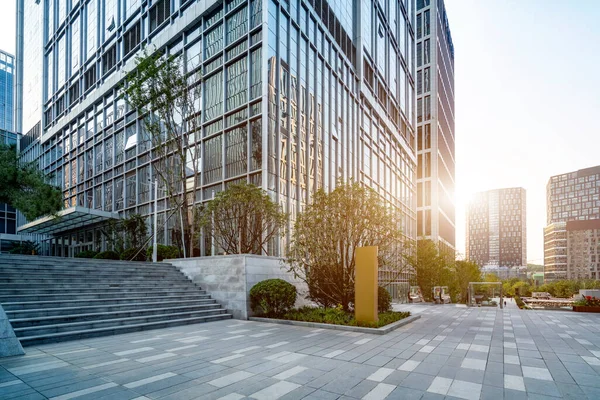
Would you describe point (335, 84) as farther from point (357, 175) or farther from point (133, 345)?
point (133, 345)

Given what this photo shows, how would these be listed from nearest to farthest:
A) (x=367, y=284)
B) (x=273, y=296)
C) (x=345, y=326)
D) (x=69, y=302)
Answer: (x=69, y=302) < (x=345, y=326) < (x=367, y=284) < (x=273, y=296)

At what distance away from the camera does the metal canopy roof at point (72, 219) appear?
98.0ft

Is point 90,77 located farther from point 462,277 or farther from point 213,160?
point 462,277

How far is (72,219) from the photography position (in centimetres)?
3291

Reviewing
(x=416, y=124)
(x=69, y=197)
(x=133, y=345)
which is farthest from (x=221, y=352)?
(x=416, y=124)

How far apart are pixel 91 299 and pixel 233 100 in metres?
17.1

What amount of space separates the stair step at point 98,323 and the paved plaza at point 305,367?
0.75m

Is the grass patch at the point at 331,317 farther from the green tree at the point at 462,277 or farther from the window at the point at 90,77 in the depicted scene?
the window at the point at 90,77

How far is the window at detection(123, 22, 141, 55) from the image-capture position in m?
33.6

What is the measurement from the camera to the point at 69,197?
143 feet

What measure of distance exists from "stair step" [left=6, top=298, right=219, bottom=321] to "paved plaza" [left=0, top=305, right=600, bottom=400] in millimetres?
1641

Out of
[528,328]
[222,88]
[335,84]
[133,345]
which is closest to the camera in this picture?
[133,345]

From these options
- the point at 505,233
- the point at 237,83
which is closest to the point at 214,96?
the point at 237,83

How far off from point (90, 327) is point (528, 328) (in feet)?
46.0
